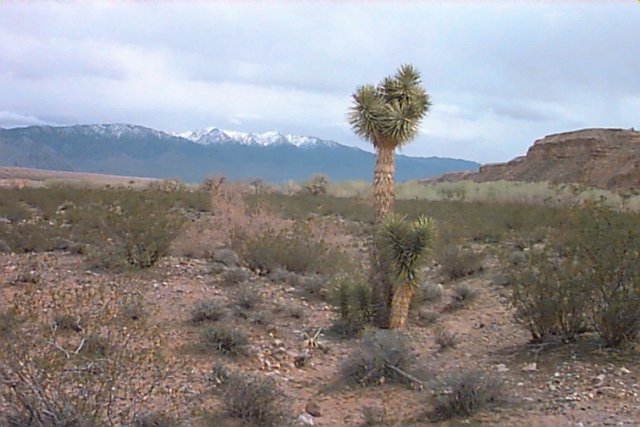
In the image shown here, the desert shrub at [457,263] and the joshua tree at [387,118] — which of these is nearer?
the joshua tree at [387,118]

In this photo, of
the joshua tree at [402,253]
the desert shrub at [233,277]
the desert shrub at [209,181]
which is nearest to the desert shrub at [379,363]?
the joshua tree at [402,253]

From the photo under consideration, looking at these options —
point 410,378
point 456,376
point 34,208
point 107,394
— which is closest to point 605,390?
point 456,376

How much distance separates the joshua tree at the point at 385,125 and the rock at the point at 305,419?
4.09m

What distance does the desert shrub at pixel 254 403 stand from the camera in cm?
658

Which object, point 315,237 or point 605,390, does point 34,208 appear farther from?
point 605,390

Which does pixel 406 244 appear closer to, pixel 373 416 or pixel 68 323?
pixel 373 416

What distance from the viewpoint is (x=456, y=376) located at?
7332 millimetres

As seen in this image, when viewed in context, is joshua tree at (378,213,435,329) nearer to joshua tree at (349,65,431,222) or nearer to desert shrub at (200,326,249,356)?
joshua tree at (349,65,431,222)

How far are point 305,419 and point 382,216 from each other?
194 inches

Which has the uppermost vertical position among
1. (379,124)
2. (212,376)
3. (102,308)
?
(379,124)

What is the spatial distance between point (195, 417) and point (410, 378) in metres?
2.70

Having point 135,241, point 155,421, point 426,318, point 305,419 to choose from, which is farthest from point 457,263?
point 155,421

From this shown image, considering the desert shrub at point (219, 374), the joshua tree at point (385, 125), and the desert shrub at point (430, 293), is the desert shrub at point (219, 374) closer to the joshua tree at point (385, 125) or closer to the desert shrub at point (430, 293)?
the joshua tree at point (385, 125)

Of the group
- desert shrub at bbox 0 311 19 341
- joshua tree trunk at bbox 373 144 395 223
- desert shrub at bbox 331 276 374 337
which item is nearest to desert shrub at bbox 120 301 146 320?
desert shrub at bbox 0 311 19 341
